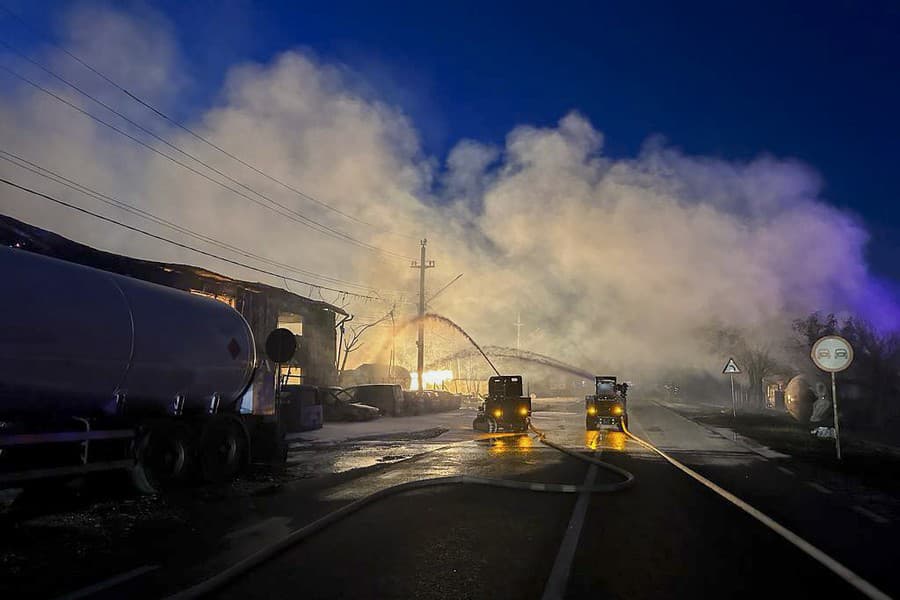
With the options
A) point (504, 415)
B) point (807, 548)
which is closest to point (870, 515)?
point (807, 548)

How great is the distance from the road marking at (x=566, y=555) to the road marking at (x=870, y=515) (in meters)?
3.28

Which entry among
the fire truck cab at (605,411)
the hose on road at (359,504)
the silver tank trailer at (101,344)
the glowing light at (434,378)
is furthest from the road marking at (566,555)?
the glowing light at (434,378)

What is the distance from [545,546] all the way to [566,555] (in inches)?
15.1

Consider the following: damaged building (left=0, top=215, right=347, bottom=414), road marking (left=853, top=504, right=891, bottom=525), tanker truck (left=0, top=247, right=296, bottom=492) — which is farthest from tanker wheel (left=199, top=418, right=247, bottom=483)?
road marking (left=853, top=504, right=891, bottom=525)

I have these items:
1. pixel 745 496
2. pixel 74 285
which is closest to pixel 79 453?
pixel 74 285

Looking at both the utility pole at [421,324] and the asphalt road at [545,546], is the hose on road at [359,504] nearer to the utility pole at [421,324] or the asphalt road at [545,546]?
the asphalt road at [545,546]

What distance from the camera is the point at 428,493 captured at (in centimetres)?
891

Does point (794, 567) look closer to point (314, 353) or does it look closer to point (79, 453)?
point (79, 453)

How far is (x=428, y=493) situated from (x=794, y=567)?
488 centimetres

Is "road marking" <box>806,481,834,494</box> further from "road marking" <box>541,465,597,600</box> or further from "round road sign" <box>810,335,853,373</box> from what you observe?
"round road sign" <box>810,335,853,373</box>

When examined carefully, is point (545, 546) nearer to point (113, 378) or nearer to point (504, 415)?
point (113, 378)

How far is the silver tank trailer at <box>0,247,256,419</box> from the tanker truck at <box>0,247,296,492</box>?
0.05ft

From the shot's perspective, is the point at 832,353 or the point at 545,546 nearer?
the point at 545,546

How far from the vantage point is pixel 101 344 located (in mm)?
8102
